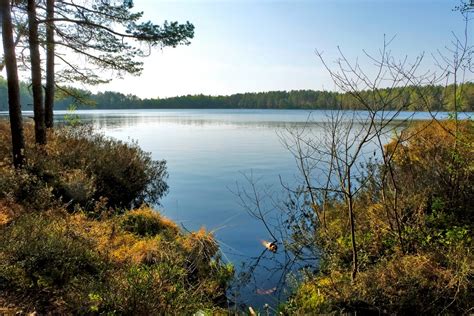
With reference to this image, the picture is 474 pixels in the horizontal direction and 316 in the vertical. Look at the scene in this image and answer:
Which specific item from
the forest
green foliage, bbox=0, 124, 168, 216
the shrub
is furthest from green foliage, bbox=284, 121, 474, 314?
green foliage, bbox=0, 124, 168, 216

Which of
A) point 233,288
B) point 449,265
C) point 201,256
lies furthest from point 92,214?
point 449,265

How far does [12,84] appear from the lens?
27.3 ft

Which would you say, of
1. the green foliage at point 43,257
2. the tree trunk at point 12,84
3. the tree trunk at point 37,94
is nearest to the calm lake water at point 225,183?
the green foliage at point 43,257

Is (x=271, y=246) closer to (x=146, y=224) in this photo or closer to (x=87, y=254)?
(x=146, y=224)

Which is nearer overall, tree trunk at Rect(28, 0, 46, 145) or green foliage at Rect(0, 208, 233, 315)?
green foliage at Rect(0, 208, 233, 315)

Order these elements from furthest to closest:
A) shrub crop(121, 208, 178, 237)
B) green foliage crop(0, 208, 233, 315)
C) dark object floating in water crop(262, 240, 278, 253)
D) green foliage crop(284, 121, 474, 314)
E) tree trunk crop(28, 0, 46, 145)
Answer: tree trunk crop(28, 0, 46, 145) < dark object floating in water crop(262, 240, 278, 253) < shrub crop(121, 208, 178, 237) < green foliage crop(284, 121, 474, 314) < green foliage crop(0, 208, 233, 315)

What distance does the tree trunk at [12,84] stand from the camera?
7905 millimetres

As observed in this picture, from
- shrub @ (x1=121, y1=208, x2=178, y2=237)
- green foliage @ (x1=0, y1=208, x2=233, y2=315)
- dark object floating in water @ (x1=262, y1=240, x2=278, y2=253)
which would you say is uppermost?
green foliage @ (x1=0, y1=208, x2=233, y2=315)

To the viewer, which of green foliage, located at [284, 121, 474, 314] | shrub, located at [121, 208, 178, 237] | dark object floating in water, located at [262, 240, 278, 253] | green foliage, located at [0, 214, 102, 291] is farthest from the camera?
dark object floating in water, located at [262, 240, 278, 253]

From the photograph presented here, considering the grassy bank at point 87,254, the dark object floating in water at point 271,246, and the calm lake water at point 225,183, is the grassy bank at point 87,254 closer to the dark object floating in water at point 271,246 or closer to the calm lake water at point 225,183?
the calm lake water at point 225,183

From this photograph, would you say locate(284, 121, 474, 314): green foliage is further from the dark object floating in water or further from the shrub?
the shrub

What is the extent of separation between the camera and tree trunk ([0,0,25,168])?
7.91m

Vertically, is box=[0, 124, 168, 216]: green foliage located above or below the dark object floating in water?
above

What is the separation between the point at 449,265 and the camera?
5375 mm
